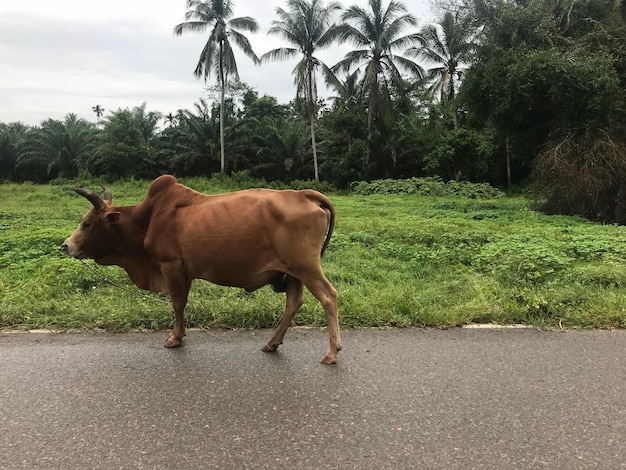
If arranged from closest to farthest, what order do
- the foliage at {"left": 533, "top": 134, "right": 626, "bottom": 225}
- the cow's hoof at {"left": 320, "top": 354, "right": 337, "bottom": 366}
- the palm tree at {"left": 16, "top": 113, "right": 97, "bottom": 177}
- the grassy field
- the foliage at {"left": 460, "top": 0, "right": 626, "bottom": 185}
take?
the cow's hoof at {"left": 320, "top": 354, "right": 337, "bottom": 366} < the grassy field < the foliage at {"left": 533, "top": 134, "right": 626, "bottom": 225} < the foliage at {"left": 460, "top": 0, "right": 626, "bottom": 185} < the palm tree at {"left": 16, "top": 113, "right": 97, "bottom": 177}

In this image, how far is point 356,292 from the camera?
5.64 metres

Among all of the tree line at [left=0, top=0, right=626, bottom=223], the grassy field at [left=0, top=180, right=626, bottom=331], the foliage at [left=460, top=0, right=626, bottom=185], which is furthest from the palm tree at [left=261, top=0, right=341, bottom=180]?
the grassy field at [left=0, top=180, right=626, bottom=331]

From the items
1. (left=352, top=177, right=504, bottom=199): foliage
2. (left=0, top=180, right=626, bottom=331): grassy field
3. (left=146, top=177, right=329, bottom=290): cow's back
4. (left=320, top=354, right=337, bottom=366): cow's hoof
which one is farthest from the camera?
(left=352, top=177, right=504, bottom=199): foliage

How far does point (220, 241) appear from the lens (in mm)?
4023

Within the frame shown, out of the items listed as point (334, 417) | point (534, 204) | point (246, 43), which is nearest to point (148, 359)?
point (334, 417)

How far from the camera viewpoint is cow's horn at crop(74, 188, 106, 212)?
4.23 m

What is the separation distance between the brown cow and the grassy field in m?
0.60

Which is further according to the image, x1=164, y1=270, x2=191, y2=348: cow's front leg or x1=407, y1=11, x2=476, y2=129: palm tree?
x1=407, y1=11, x2=476, y2=129: palm tree

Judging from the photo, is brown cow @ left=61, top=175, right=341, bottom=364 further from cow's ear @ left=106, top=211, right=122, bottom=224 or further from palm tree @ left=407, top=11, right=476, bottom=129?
palm tree @ left=407, top=11, right=476, bottom=129

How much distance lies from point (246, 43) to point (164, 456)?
3031 cm

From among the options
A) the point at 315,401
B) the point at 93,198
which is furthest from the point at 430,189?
the point at 315,401

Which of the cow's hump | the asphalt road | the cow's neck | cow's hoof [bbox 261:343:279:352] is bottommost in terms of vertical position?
the asphalt road

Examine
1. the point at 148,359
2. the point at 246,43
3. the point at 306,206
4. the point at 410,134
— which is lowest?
the point at 148,359

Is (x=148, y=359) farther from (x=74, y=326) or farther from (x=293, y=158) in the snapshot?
(x=293, y=158)
